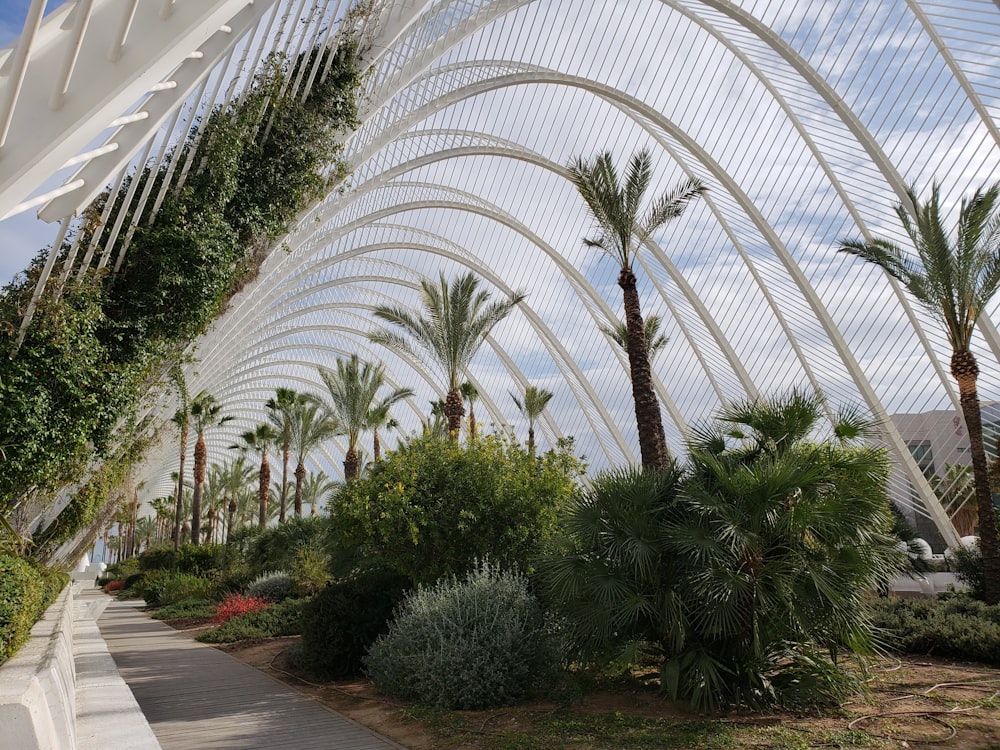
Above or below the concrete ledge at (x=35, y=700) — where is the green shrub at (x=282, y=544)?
above

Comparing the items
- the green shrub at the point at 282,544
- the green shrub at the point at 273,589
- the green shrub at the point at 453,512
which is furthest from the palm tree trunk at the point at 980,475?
the green shrub at the point at 282,544

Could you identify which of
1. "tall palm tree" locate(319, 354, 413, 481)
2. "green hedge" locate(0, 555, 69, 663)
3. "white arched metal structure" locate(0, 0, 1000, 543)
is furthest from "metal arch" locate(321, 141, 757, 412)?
"green hedge" locate(0, 555, 69, 663)

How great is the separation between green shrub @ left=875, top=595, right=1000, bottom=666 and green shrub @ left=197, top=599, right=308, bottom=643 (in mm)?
11409

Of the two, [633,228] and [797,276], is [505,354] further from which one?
[633,228]

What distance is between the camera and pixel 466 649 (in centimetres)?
912

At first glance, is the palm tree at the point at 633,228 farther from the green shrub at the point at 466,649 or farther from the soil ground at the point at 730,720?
the soil ground at the point at 730,720

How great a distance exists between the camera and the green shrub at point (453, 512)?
12156mm

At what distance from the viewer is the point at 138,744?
19.2ft

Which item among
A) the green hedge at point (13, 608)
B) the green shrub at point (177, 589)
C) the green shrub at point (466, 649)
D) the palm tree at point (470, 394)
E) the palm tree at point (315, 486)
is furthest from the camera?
the palm tree at point (315, 486)

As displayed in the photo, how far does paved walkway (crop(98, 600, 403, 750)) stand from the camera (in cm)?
777

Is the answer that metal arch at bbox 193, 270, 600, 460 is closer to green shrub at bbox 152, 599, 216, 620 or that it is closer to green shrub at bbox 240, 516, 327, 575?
green shrub at bbox 240, 516, 327, 575

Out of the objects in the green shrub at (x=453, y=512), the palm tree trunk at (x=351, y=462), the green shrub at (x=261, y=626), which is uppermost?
the palm tree trunk at (x=351, y=462)

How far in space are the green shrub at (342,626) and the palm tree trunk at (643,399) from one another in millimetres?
5863

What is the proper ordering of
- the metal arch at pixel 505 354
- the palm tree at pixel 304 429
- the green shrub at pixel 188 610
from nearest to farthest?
the green shrub at pixel 188 610 → the metal arch at pixel 505 354 → the palm tree at pixel 304 429
